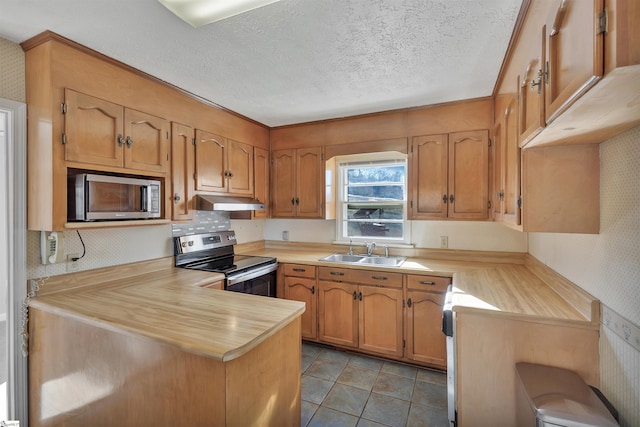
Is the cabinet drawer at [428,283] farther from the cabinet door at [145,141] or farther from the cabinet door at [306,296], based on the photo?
the cabinet door at [145,141]

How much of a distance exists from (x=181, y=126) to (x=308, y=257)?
1698 mm

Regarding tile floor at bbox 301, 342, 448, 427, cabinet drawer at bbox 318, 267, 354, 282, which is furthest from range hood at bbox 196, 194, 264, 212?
tile floor at bbox 301, 342, 448, 427

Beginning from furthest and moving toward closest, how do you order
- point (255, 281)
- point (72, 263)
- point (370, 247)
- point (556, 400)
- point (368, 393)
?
point (370, 247) < point (255, 281) < point (368, 393) < point (72, 263) < point (556, 400)

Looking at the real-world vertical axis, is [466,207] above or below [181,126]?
below

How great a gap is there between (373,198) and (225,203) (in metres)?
1.63

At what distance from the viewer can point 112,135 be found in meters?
1.87

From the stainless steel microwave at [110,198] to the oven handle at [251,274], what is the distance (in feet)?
2.42

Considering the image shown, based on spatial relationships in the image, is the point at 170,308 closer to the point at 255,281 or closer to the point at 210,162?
the point at 255,281

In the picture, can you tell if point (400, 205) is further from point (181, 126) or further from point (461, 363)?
point (181, 126)

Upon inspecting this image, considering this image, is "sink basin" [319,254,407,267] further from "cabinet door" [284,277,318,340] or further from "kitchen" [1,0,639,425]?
"kitchen" [1,0,639,425]

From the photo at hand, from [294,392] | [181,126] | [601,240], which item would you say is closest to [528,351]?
[601,240]

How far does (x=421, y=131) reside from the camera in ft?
8.97

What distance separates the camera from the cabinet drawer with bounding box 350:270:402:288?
2545mm

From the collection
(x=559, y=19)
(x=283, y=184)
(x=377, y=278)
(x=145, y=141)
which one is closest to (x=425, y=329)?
(x=377, y=278)
